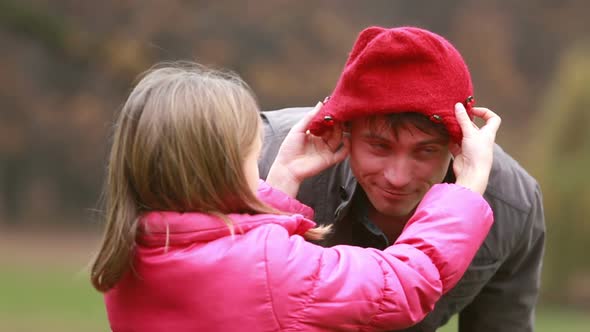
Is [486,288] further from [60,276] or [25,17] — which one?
[25,17]

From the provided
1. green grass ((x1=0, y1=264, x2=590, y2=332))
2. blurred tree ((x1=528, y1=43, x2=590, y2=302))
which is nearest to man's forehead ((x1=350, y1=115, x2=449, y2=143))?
green grass ((x1=0, y1=264, x2=590, y2=332))

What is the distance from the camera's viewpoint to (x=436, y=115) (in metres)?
3.20

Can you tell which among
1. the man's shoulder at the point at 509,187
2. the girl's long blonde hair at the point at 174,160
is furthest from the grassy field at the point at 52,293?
the girl's long blonde hair at the point at 174,160

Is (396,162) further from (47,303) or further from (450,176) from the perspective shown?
(47,303)

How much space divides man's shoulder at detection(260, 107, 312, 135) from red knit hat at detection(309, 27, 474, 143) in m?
0.57

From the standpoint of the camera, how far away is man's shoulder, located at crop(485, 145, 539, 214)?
372cm

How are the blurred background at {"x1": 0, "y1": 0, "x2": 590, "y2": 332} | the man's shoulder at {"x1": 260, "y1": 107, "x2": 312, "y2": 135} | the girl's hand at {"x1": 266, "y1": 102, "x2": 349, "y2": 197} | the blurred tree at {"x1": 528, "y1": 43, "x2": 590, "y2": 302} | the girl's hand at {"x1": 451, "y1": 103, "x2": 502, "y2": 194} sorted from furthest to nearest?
the blurred background at {"x1": 0, "y1": 0, "x2": 590, "y2": 332}
the blurred tree at {"x1": 528, "y1": 43, "x2": 590, "y2": 302}
the man's shoulder at {"x1": 260, "y1": 107, "x2": 312, "y2": 135}
the girl's hand at {"x1": 266, "y1": 102, "x2": 349, "y2": 197}
the girl's hand at {"x1": 451, "y1": 103, "x2": 502, "y2": 194}

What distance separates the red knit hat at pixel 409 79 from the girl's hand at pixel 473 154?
46mm

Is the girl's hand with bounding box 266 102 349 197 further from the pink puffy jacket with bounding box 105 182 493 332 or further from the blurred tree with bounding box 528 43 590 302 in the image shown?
the blurred tree with bounding box 528 43 590 302

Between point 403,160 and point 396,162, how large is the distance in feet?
0.07

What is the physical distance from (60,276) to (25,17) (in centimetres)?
818

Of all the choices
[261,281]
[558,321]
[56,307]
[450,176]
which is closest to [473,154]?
[450,176]

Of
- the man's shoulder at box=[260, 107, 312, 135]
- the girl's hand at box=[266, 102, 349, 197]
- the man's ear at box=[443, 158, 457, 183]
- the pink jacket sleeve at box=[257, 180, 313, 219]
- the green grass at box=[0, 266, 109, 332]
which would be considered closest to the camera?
the pink jacket sleeve at box=[257, 180, 313, 219]

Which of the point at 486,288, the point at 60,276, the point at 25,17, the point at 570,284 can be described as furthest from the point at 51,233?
the point at 486,288
